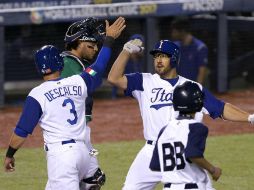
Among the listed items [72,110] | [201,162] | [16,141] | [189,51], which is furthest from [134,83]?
[189,51]

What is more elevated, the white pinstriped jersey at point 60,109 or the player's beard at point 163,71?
the player's beard at point 163,71

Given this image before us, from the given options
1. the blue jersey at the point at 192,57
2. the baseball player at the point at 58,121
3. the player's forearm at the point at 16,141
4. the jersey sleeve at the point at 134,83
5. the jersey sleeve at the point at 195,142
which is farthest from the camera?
the blue jersey at the point at 192,57

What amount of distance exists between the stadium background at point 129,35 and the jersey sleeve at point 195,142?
7.79 m

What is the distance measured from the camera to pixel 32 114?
6770mm

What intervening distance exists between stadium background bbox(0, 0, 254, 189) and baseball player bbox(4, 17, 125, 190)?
265 inches

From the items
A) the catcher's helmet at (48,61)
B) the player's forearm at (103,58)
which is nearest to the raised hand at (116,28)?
the player's forearm at (103,58)

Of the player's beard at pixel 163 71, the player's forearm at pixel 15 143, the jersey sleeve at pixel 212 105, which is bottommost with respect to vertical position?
the player's forearm at pixel 15 143

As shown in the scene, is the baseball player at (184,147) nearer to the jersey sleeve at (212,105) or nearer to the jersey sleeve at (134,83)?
the jersey sleeve at (212,105)

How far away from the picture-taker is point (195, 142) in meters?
5.91

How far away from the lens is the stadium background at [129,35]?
49.3 feet

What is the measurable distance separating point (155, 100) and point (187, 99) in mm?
1294

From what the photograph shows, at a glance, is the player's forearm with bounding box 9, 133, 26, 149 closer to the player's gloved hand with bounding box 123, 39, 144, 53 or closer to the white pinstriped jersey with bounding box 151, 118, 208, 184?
the player's gloved hand with bounding box 123, 39, 144, 53

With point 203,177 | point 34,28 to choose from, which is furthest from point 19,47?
point 203,177

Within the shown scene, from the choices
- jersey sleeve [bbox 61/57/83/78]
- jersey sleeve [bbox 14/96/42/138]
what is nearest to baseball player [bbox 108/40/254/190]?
jersey sleeve [bbox 61/57/83/78]
